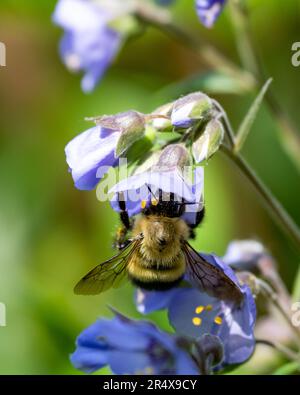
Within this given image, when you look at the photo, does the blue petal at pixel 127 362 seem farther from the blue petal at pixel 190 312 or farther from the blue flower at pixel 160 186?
the blue flower at pixel 160 186

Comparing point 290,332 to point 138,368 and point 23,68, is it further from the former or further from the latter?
point 23,68

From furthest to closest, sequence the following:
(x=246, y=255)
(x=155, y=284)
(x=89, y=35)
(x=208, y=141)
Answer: (x=89, y=35) → (x=246, y=255) → (x=155, y=284) → (x=208, y=141)

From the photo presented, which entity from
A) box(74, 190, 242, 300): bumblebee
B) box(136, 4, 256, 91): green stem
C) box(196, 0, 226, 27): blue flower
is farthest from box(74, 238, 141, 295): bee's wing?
box(136, 4, 256, 91): green stem

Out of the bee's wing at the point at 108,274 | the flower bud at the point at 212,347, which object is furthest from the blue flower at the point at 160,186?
the flower bud at the point at 212,347

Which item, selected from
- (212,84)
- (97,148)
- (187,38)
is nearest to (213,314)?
(97,148)

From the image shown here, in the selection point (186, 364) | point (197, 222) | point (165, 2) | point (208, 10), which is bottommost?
point (186, 364)

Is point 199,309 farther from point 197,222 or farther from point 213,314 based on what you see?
point 197,222
